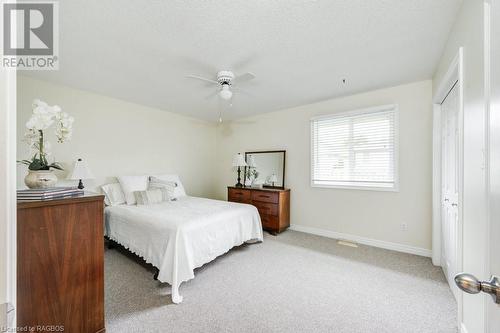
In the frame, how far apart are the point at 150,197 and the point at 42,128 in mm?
2078

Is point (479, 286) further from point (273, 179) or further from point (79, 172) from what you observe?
point (79, 172)

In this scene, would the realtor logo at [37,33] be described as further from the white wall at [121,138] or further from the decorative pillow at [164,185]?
the decorative pillow at [164,185]

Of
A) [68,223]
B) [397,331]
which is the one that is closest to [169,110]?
[68,223]

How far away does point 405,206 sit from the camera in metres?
2.94

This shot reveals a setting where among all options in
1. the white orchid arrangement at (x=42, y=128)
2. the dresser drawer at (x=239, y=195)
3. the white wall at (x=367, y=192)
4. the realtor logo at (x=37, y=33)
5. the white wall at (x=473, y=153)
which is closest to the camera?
the white wall at (x=473, y=153)

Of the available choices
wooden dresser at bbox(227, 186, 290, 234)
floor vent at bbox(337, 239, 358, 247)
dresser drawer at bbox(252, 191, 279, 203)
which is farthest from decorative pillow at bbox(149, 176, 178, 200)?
floor vent at bbox(337, 239, 358, 247)

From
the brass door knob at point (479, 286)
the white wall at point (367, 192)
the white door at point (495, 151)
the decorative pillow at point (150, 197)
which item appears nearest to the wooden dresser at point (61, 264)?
the decorative pillow at point (150, 197)

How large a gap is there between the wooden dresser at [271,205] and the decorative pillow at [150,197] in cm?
154

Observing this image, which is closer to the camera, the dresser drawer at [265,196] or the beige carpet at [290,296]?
the beige carpet at [290,296]

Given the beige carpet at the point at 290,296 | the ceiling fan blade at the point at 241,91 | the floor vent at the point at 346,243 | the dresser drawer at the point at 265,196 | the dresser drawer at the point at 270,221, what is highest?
the ceiling fan blade at the point at 241,91

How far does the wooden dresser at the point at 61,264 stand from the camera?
115 centimetres

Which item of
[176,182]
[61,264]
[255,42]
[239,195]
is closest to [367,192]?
[239,195]

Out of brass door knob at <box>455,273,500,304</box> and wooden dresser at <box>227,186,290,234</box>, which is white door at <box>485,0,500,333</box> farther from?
wooden dresser at <box>227,186,290,234</box>

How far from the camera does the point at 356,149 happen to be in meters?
3.36
